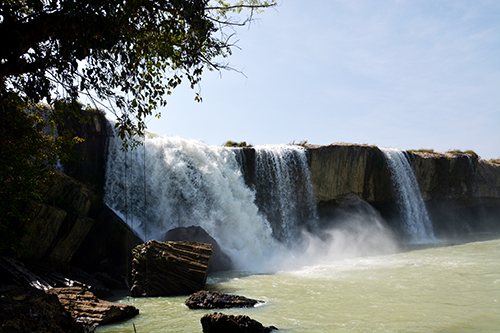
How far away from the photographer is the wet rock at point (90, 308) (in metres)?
9.75

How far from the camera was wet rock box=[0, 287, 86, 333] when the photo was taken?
252 inches

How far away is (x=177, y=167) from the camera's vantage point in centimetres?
2259

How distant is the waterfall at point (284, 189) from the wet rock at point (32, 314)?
19.3m

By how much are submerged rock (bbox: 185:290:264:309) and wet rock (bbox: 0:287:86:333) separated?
4.26 meters

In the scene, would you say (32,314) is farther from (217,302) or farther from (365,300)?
(365,300)

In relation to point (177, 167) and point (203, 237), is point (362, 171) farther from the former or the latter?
point (203, 237)

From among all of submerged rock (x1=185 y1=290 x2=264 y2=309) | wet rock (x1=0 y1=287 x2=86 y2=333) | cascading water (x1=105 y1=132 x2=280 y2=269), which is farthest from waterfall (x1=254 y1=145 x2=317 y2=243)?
wet rock (x1=0 y1=287 x2=86 y2=333)

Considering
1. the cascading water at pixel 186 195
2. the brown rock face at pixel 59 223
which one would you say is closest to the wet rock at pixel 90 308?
the brown rock face at pixel 59 223

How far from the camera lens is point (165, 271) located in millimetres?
13758

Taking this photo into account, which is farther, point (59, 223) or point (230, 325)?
point (59, 223)

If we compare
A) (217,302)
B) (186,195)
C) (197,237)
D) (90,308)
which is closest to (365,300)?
(217,302)

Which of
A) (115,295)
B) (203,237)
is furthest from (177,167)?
(115,295)

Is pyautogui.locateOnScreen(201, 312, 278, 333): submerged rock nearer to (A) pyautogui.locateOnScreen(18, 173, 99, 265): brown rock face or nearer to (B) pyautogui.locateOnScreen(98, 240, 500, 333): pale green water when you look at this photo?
(B) pyautogui.locateOnScreen(98, 240, 500, 333): pale green water

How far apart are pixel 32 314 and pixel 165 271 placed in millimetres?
7116
